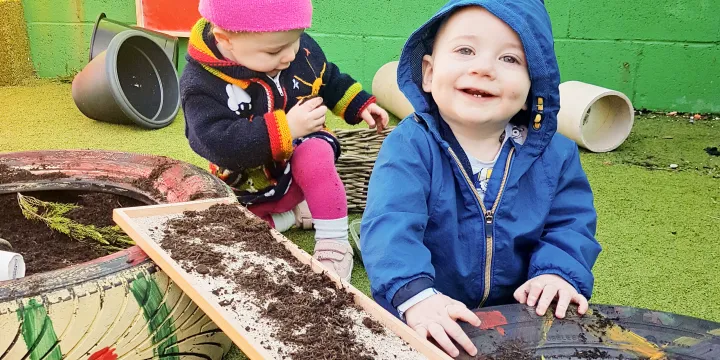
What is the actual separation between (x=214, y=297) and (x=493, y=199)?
628 mm

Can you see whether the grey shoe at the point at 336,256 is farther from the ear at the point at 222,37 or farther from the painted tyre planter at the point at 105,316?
the ear at the point at 222,37

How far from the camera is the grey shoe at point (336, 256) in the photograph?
2047 mm

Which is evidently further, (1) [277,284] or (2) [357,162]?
(2) [357,162]

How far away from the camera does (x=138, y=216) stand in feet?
5.03

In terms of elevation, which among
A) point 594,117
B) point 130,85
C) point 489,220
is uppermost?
point 489,220

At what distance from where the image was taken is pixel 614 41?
13.5ft

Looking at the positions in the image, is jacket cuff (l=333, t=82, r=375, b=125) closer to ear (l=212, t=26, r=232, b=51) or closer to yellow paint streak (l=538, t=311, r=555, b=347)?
ear (l=212, t=26, r=232, b=51)

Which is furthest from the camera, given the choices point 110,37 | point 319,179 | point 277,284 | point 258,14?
point 110,37

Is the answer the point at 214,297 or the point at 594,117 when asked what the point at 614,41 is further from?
the point at 214,297

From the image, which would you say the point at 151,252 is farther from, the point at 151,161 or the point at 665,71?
the point at 665,71

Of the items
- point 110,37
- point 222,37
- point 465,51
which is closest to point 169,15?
point 110,37

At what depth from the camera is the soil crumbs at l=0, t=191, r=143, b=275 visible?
181 centimetres

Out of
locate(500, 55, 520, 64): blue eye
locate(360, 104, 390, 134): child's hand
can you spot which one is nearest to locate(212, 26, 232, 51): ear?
locate(360, 104, 390, 134): child's hand

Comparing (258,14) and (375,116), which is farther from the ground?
(258,14)
